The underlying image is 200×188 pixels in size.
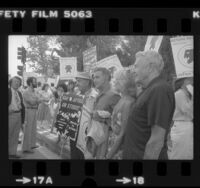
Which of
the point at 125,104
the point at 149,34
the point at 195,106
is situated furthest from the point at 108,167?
the point at 149,34

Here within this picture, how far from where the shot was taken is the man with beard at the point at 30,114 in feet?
27.5

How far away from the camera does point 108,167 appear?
829 centimetres

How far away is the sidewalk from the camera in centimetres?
839

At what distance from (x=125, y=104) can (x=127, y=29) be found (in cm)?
117

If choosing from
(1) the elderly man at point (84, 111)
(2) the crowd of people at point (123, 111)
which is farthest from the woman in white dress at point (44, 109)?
(1) the elderly man at point (84, 111)

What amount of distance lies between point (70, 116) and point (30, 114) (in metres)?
0.65

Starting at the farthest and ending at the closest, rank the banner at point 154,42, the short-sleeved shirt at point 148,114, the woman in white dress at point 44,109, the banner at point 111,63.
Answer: the woman in white dress at point 44,109 < the banner at point 111,63 < the banner at point 154,42 < the short-sleeved shirt at point 148,114

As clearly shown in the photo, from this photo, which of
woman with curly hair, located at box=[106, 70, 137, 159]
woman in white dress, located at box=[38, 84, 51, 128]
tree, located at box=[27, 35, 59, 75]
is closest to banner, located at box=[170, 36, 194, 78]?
woman with curly hair, located at box=[106, 70, 137, 159]

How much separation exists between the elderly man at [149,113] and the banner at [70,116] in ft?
2.77

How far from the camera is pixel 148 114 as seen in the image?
8.04 m

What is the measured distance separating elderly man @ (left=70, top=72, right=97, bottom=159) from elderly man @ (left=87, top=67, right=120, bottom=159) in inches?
3.3

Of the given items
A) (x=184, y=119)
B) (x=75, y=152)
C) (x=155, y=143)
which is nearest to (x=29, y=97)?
(x=75, y=152)

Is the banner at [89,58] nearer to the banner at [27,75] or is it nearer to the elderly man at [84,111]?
the elderly man at [84,111]

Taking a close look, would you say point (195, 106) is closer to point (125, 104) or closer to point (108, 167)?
point (125, 104)
